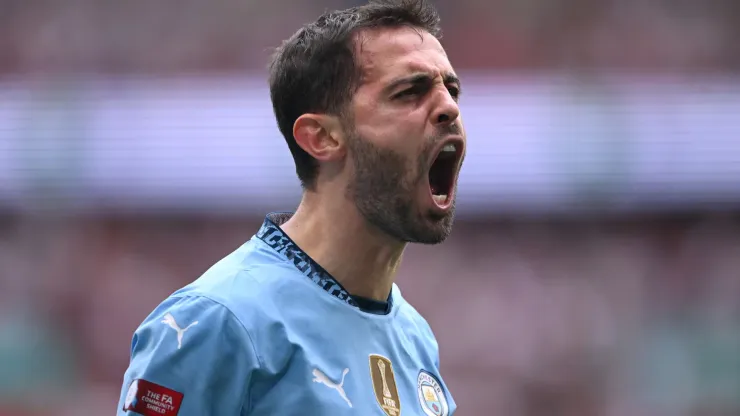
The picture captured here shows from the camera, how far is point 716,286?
6.50m

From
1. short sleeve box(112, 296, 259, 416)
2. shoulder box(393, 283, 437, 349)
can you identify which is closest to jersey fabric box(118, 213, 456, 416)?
short sleeve box(112, 296, 259, 416)

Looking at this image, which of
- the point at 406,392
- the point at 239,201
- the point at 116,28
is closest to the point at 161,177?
the point at 239,201

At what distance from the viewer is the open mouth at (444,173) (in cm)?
203

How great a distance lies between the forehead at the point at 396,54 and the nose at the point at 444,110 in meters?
0.06

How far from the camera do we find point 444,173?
2127 millimetres

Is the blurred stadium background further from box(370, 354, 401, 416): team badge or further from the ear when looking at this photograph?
box(370, 354, 401, 416): team badge

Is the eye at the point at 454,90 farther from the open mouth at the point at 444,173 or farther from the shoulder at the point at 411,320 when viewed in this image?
the shoulder at the point at 411,320

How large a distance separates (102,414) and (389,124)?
483cm

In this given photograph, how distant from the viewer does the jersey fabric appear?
5.65 feet

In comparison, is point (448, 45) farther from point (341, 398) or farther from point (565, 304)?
point (341, 398)

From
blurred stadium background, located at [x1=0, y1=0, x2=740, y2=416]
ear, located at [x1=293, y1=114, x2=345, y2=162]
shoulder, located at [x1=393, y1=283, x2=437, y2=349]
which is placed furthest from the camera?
blurred stadium background, located at [x1=0, y1=0, x2=740, y2=416]

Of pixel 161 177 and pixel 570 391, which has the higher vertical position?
pixel 161 177

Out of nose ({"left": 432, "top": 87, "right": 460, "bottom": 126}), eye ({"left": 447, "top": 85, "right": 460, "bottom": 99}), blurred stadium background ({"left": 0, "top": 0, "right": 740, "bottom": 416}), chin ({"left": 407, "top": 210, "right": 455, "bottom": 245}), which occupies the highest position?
eye ({"left": 447, "top": 85, "right": 460, "bottom": 99})

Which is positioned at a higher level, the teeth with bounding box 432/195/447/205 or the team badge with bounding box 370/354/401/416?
the teeth with bounding box 432/195/447/205
